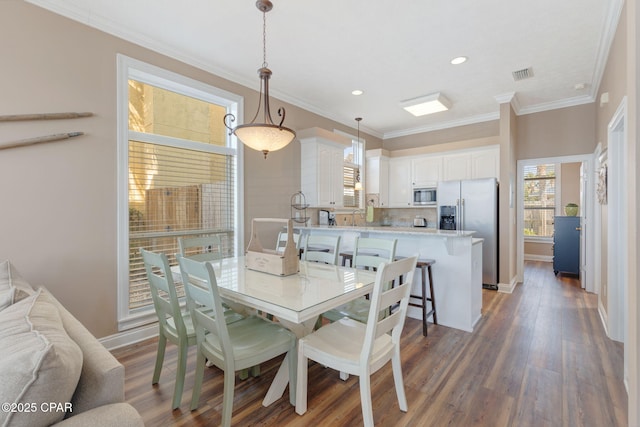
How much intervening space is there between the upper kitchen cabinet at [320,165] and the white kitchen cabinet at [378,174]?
1380 mm

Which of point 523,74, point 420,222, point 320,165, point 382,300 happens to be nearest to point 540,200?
point 420,222

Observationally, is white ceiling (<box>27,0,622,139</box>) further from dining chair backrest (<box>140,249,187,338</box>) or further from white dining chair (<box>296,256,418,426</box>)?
white dining chair (<box>296,256,418,426</box>)

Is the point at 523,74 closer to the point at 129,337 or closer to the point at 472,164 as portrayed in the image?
the point at 472,164

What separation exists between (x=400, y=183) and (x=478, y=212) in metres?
1.72

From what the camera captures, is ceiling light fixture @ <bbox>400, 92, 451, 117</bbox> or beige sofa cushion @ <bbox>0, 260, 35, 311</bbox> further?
ceiling light fixture @ <bbox>400, 92, 451, 117</bbox>

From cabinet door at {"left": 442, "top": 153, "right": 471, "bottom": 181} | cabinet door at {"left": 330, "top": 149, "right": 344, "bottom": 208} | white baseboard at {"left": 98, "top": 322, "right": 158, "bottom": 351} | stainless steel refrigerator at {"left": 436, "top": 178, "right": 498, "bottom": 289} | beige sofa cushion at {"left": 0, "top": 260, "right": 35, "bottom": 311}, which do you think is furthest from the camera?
cabinet door at {"left": 442, "top": 153, "right": 471, "bottom": 181}

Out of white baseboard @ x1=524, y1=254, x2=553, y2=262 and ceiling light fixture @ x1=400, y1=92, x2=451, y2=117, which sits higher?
ceiling light fixture @ x1=400, y1=92, x2=451, y2=117

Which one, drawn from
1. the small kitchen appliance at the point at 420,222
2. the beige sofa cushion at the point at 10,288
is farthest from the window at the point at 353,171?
the beige sofa cushion at the point at 10,288

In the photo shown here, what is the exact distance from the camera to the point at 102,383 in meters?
0.96

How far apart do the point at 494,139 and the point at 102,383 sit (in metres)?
5.63

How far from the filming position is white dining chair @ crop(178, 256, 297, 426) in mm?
1602

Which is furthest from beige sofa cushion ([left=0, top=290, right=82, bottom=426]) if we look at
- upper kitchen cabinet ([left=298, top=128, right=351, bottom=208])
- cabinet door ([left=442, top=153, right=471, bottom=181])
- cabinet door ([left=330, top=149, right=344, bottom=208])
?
cabinet door ([left=442, top=153, right=471, bottom=181])

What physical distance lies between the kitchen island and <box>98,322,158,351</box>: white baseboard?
2.55 m

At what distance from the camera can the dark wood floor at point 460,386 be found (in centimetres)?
182
